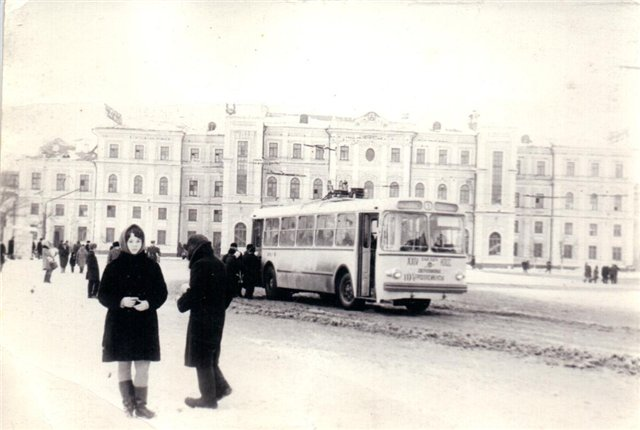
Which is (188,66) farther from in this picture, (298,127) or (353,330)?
(353,330)

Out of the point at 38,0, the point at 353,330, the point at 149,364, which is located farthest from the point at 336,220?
the point at 38,0

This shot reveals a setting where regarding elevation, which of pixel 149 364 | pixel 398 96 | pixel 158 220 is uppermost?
pixel 398 96

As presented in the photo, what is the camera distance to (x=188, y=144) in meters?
5.22

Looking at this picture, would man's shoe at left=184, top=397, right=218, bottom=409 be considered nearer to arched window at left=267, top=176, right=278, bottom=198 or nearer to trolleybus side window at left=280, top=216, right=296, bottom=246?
arched window at left=267, top=176, right=278, bottom=198

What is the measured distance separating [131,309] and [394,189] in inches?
99.6

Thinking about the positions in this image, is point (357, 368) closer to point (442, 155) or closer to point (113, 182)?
point (442, 155)

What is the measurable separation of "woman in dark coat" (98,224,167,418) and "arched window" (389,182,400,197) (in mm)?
2225

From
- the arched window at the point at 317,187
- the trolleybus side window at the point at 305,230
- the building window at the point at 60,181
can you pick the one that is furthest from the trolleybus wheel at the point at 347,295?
the building window at the point at 60,181

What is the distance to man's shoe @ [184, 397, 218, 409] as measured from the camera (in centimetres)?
441

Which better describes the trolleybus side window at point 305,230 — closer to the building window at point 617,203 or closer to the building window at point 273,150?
the building window at point 273,150

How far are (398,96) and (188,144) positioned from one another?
1739 millimetres

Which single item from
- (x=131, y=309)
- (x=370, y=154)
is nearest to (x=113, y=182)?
(x=131, y=309)

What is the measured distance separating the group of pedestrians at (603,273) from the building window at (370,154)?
5.88 feet

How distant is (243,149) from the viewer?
518cm
